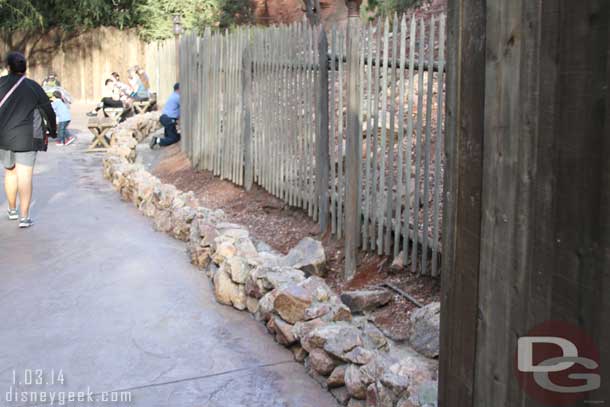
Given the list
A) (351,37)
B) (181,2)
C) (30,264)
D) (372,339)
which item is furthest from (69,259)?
(181,2)

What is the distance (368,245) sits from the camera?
21.2 ft

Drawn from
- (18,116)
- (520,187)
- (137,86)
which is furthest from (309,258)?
(137,86)

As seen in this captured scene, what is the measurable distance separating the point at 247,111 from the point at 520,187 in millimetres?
7447

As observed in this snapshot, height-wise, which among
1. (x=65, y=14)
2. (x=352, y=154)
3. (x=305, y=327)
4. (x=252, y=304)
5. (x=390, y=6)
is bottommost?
(x=252, y=304)

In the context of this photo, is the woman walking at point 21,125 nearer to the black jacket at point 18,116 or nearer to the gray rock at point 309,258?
the black jacket at point 18,116

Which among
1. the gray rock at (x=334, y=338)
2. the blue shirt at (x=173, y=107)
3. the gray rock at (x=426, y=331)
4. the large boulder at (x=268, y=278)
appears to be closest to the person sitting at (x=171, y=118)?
the blue shirt at (x=173, y=107)

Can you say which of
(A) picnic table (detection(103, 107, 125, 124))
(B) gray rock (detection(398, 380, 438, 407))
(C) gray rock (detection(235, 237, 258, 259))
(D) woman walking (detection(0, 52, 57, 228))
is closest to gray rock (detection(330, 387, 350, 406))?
(B) gray rock (detection(398, 380, 438, 407))

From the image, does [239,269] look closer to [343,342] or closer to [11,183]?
[343,342]

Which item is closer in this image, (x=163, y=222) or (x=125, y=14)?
(x=163, y=222)

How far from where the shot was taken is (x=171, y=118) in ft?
45.9

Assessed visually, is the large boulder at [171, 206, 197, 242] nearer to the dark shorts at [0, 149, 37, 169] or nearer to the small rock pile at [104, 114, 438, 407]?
the small rock pile at [104, 114, 438, 407]

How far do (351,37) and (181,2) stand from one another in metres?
22.7

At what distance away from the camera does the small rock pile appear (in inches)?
158

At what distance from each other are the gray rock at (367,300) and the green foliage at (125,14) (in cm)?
2161
